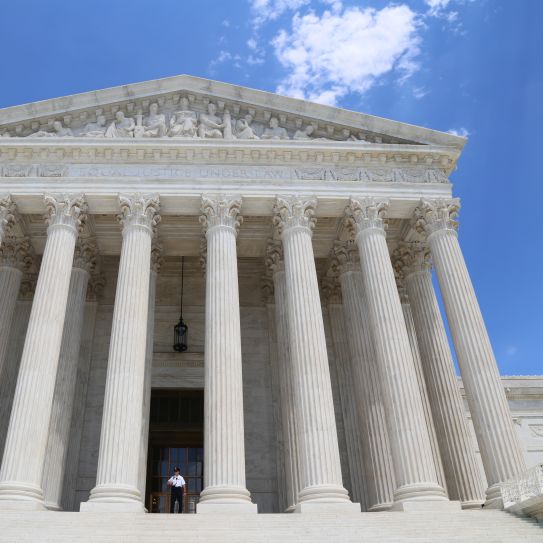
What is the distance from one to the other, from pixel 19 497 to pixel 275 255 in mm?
16123

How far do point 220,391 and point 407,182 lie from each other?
13559 mm

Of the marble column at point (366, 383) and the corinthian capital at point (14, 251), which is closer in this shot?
the marble column at point (366, 383)

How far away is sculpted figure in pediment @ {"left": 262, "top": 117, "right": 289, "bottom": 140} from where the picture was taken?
91.3 ft

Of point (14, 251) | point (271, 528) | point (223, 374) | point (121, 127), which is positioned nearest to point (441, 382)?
point (223, 374)

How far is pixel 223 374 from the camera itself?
2150 centimetres

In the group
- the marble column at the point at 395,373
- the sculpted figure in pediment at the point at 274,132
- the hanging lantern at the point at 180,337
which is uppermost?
the sculpted figure in pediment at the point at 274,132

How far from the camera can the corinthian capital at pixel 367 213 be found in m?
25.9

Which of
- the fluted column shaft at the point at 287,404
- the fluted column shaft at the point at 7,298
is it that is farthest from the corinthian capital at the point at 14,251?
the fluted column shaft at the point at 287,404

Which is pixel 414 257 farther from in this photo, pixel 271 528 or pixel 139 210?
pixel 271 528

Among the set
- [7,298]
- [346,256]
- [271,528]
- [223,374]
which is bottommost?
[271,528]

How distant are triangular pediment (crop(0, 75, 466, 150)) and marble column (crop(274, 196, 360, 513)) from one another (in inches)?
191

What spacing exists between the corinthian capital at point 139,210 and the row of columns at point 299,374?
0.06 meters

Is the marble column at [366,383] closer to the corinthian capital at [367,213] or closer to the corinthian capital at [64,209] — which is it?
the corinthian capital at [367,213]

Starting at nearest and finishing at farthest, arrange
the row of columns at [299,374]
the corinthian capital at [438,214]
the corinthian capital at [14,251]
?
the row of columns at [299,374] < the corinthian capital at [438,214] < the corinthian capital at [14,251]
